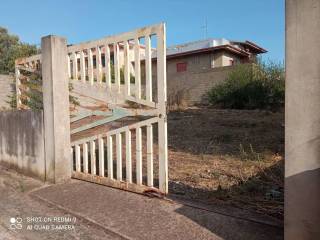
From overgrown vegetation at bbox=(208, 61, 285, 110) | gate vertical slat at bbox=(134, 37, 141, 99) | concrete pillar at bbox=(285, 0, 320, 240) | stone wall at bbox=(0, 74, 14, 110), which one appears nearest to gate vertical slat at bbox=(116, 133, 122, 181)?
gate vertical slat at bbox=(134, 37, 141, 99)

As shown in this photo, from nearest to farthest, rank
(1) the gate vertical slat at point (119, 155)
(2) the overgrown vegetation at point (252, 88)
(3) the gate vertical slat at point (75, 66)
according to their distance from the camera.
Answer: (1) the gate vertical slat at point (119, 155)
(3) the gate vertical slat at point (75, 66)
(2) the overgrown vegetation at point (252, 88)

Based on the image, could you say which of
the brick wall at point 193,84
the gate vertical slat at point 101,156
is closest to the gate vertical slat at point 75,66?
the gate vertical slat at point 101,156

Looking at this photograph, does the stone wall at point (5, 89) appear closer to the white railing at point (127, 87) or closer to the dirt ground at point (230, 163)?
the white railing at point (127, 87)

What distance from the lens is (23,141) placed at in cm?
612

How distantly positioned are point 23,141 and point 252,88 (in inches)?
474

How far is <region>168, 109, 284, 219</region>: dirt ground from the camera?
4.32 metres

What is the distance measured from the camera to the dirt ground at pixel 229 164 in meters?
4.30

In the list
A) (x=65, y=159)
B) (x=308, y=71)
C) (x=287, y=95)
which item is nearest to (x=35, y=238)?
(x=65, y=159)

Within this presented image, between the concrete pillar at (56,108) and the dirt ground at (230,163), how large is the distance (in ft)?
5.99

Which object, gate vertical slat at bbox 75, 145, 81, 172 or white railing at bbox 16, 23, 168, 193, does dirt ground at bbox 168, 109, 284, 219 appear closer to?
white railing at bbox 16, 23, 168, 193

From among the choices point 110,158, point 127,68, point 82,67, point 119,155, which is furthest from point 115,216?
point 82,67

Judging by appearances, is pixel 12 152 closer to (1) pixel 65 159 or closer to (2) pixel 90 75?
(1) pixel 65 159

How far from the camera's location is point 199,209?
3.86m

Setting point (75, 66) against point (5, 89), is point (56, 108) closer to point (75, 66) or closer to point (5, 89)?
point (75, 66)
